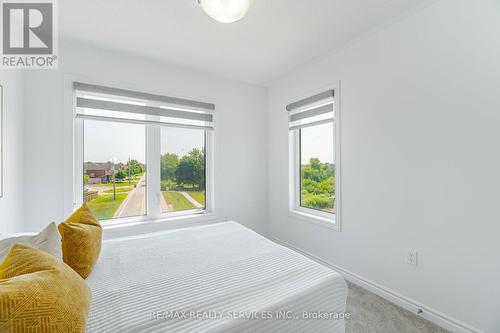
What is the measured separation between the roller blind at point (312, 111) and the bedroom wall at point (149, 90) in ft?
2.04

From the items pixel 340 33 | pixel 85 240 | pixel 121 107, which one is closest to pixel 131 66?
pixel 121 107

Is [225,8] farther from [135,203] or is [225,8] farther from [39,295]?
[135,203]

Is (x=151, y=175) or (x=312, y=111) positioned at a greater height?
(x=312, y=111)

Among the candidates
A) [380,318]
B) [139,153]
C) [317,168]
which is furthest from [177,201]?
[380,318]

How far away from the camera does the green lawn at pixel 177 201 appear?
2.84m

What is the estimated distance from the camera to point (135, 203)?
2682 mm

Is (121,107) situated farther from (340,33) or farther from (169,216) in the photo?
(340,33)

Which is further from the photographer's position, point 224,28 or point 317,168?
point 317,168

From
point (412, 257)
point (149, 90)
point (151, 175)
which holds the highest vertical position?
point (149, 90)

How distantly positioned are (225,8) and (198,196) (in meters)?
2.31

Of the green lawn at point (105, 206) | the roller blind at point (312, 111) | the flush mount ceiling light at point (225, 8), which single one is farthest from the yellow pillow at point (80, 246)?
the roller blind at point (312, 111)

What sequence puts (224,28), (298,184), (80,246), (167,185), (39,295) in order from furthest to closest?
(298,184) → (167,185) → (224,28) → (80,246) → (39,295)

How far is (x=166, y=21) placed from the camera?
1.92 meters

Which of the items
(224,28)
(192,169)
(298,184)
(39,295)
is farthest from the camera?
(298,184)
